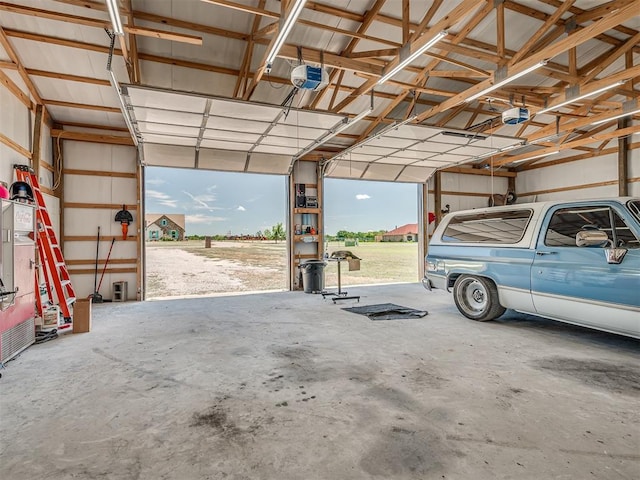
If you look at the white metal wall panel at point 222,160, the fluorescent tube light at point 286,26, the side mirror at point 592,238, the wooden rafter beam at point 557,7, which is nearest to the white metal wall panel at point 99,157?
the white metal wall panel at point 222,160

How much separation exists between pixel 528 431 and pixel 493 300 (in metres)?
3.13

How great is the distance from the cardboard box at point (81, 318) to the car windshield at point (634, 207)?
7115mm

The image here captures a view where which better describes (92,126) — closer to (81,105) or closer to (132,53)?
(81,105)

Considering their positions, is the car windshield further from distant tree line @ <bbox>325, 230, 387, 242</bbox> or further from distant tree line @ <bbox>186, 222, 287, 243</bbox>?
distant tree line @ <bbox>186, 222, 287, 243</bbox>

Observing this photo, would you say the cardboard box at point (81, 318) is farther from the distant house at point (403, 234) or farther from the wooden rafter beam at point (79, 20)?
the distant house at point (403, 234)

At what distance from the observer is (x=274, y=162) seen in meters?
8.97

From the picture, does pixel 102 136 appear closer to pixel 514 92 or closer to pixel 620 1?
pixel 514 92

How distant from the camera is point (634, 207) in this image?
152 inches

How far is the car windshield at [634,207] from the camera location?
3.77 m

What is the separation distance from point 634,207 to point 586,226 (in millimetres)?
472

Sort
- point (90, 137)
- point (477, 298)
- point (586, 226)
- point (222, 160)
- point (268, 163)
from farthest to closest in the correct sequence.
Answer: point (268, 163) → point (222, 160) → point (90, 137) → point (477, 298) → point (586, 226)

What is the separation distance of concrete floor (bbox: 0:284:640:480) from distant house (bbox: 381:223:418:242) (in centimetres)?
717

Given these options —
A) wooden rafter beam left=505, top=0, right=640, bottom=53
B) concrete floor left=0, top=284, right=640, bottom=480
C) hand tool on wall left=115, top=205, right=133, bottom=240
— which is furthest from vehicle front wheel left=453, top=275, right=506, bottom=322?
hand tool on wall left=115, top=205, right=133, bottom=240

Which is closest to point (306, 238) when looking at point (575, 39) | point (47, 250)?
point (47, 250)
